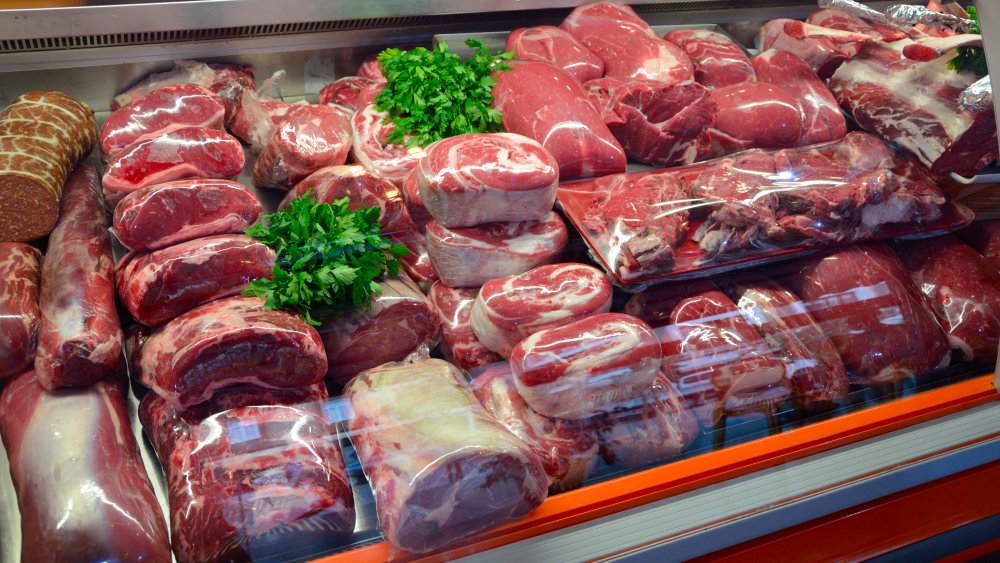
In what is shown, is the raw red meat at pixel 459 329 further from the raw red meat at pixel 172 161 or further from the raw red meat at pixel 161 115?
the raw red meat at pixel 161 115

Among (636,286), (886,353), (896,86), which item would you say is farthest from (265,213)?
(896,86)

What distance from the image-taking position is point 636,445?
226 cm

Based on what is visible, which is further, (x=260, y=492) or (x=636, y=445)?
(x=636, y=445)

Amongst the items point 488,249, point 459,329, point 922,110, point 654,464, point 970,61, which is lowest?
point 654,464

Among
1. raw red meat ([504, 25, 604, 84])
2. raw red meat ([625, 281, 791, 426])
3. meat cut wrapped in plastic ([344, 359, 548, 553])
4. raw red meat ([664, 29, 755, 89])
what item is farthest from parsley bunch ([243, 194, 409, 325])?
raw red meat ([664, 29, 755, 89])

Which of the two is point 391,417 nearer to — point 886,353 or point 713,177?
point 713,177

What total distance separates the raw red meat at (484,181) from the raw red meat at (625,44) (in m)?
1.11

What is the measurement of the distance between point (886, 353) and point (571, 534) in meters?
1.42

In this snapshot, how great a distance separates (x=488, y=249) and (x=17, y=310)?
1407mm

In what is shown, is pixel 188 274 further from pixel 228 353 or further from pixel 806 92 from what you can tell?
pixel 806 92

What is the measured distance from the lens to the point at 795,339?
257cm

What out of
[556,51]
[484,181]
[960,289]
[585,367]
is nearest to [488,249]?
[484,181]

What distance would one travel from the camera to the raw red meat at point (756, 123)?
3.18 m

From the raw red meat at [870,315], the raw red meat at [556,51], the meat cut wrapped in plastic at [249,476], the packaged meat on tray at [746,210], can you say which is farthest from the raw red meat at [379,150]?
the raw red meat at [870,315]
